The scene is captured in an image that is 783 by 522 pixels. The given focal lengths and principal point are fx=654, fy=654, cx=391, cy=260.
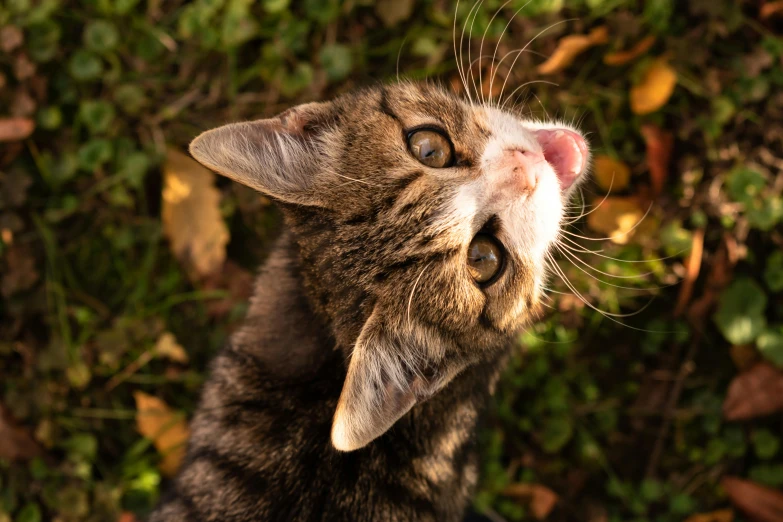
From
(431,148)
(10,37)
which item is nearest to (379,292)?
(431,148)

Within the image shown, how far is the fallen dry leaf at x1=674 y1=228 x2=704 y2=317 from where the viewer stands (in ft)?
10.8

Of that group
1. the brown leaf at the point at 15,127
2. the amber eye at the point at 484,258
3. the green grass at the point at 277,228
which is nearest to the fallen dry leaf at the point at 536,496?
the green grass at the point at 277,228

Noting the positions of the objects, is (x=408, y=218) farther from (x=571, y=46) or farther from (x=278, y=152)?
(x=571, y=46)

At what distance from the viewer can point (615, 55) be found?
3289mm

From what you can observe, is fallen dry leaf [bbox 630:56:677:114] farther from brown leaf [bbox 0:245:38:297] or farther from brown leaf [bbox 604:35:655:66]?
brown leaf [bbox 0:245:38:297]

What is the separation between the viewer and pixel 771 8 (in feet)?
10.4

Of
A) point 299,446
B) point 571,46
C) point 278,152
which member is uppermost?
point 571,46

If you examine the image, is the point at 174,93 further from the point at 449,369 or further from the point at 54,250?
the point at 449,369

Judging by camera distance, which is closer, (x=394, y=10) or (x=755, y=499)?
(x=755, y=499)

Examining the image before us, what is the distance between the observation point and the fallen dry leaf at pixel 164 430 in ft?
11.4

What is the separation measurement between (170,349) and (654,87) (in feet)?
9.44

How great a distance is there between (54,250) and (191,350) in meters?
0.92

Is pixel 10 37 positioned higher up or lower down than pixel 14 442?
higher up

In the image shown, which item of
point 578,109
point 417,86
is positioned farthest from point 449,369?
point 578,109
